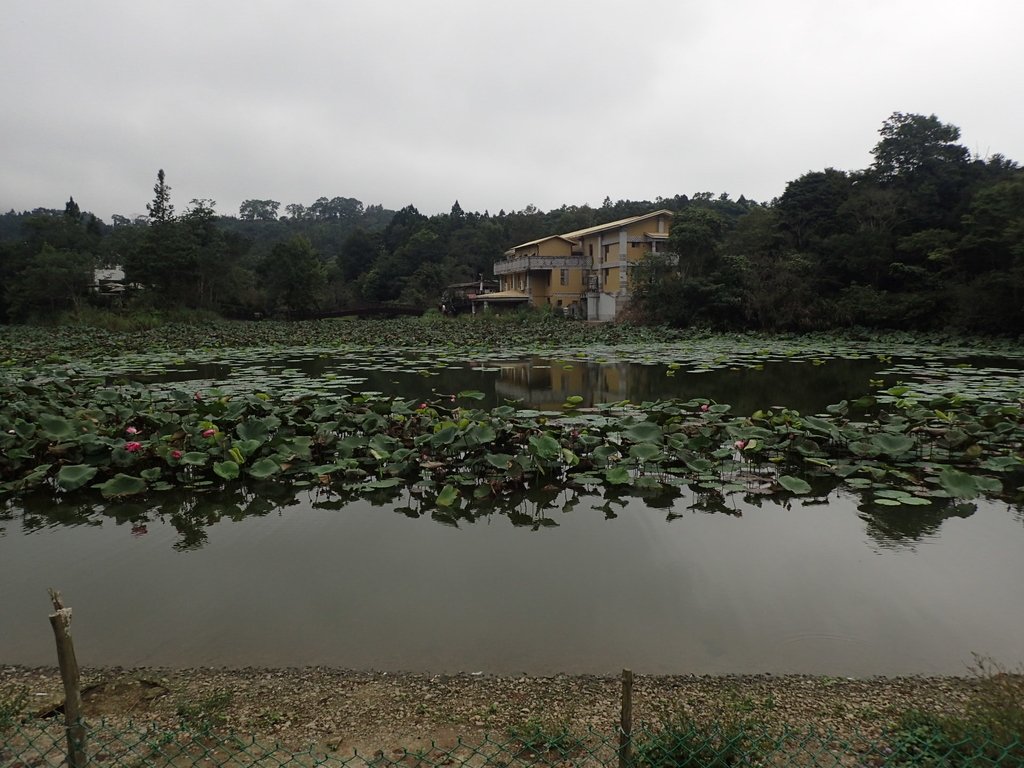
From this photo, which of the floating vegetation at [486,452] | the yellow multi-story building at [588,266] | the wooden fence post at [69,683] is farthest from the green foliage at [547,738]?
the yellow multi-story building at [588,266]

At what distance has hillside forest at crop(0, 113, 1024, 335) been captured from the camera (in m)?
20.8

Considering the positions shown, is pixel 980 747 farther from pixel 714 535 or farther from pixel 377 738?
pixel 714 535

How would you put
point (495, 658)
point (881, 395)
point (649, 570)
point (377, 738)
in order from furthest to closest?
point (881, 395) → point (649, 570) → point (495, 658) → point (377, 738)

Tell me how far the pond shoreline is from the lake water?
0.51 feet

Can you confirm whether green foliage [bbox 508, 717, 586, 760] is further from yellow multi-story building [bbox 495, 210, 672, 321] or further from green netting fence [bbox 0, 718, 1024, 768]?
yellow multi-story building [bbox 495, 210, 672, 321]

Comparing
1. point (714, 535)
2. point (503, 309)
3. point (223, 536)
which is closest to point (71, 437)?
point (223, 536)

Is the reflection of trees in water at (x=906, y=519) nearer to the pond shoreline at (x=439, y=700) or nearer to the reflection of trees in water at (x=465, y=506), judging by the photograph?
the reflection of trees in water at (x=465, y=506)

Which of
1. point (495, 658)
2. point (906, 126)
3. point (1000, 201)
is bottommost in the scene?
point (495, 658)

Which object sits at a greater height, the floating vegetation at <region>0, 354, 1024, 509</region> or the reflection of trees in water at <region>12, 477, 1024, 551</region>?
the floating vegetation at <region>0, 354, 1024, 509</region>

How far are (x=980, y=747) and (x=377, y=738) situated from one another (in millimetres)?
1824

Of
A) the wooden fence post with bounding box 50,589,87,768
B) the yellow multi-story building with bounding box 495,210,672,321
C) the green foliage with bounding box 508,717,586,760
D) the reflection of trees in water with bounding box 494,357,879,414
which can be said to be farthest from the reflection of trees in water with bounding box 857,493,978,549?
the yellow multi-story building with bounding box 495,210,672,321

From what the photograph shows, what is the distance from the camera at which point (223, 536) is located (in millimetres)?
4348

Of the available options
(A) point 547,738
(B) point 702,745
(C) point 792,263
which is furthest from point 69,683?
(C) point 792,263

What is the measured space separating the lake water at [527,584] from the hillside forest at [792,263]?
18.4 m
